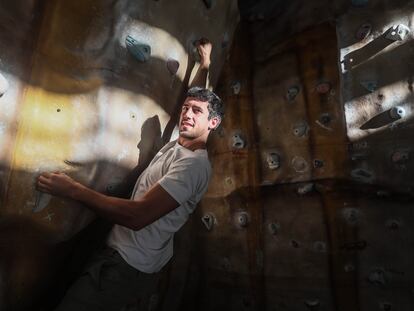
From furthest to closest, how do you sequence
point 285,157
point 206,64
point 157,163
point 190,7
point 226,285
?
point 226,285
point 285,157
point 206,64
point 190,7
point 157,163

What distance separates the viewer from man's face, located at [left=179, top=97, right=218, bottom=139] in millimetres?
1434

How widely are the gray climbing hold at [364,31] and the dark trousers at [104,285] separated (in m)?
1.71

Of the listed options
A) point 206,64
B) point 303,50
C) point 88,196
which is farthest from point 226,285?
point 303,50

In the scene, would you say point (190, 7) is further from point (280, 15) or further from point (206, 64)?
point (280, 15)

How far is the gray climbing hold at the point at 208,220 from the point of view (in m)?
2.10

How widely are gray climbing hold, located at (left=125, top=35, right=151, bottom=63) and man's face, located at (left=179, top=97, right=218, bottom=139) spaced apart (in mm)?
282

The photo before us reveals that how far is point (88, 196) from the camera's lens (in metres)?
1.16

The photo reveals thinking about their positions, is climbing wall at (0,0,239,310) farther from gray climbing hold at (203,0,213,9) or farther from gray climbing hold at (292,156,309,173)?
gray climbing hold at (292,156,309,173)

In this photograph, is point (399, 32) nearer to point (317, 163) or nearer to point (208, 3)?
point (317, 163)

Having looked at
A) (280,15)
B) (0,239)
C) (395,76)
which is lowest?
(0,239)

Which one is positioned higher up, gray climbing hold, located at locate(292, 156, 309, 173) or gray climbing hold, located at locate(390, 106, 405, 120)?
gray climbing hold, located at locate(390, 106, 405, 120)

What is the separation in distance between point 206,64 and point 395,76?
1.03 m

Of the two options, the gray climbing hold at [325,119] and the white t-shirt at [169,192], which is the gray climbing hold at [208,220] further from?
the gray climbing hold at [325,119]

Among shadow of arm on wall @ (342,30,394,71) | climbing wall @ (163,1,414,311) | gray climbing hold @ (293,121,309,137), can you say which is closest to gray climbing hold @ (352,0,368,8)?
climbing wall @ (163,1,414,311)
